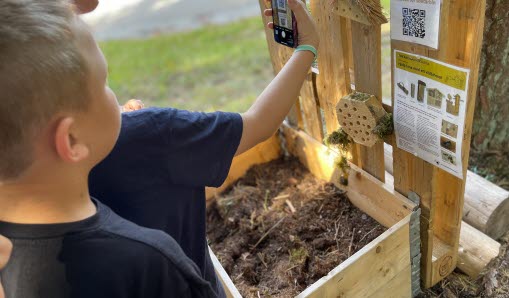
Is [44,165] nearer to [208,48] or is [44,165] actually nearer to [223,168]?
[223,168]

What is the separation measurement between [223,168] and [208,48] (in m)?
4.70

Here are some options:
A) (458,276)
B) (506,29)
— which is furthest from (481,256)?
A: (506,29)

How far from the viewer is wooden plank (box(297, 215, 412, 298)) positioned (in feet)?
5.23

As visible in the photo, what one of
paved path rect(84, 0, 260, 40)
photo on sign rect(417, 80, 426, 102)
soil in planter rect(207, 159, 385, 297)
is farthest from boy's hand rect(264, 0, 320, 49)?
paved path rect(84, 0, 260, 40)

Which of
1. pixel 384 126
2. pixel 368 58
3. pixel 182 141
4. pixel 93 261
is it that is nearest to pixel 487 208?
pixel 384 126

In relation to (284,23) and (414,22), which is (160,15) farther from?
(414,22)

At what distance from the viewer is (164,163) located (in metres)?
1.23

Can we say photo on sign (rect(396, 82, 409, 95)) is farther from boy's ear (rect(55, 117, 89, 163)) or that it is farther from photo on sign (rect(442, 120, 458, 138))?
boy's ear (rect(55, 117, 89, 163))

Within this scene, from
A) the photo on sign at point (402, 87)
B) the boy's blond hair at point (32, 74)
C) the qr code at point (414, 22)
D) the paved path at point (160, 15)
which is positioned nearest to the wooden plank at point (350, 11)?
the qr code at point (414, 22)

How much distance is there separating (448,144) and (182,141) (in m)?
0.88

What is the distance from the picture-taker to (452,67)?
1382 mm

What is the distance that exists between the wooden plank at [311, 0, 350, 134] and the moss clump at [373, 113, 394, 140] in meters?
0.22

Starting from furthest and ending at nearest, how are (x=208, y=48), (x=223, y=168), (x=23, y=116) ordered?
(x=208, y=48) < (x=223, y=168) < (x=23, y=116)

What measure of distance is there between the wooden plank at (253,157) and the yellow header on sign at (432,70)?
116 cm
